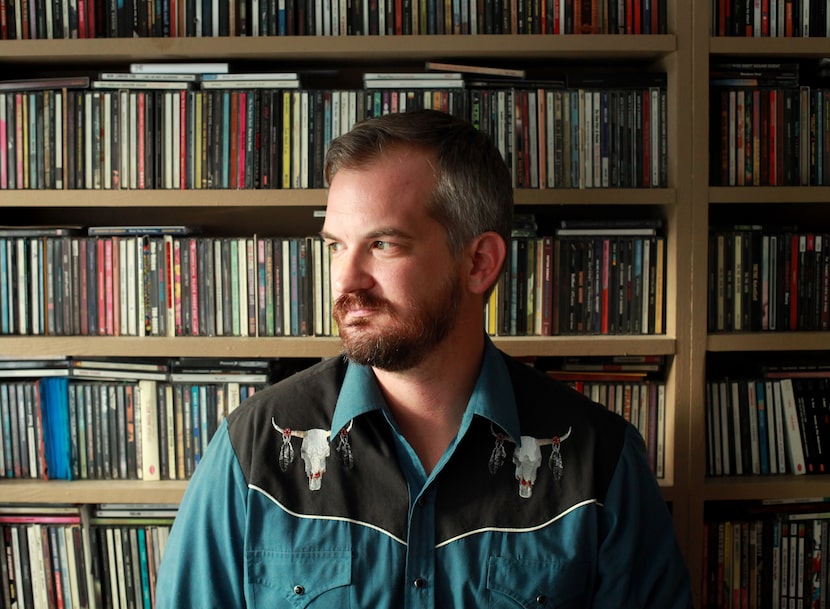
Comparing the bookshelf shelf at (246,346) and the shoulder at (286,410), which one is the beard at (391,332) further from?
the bookshelf shelf at (246,346)

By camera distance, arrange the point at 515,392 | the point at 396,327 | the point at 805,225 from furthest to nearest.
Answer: the point at 805,225 → the point at 515,392 → the point at 396,327

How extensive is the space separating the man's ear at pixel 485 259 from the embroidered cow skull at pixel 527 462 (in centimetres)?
26

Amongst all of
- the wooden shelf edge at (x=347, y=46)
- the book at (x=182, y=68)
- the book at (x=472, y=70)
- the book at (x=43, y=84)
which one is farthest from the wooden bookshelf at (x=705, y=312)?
the book at (x=43, y=84)

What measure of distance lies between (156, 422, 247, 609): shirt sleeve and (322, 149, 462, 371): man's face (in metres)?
0.30

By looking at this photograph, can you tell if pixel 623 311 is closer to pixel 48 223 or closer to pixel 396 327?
pixel 396 327

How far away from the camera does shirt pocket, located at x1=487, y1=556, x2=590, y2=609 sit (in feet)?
4.31

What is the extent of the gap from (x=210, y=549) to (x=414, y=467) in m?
0.35

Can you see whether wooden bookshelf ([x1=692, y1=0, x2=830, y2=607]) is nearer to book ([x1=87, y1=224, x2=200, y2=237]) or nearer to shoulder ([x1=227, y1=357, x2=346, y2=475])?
shoulder ([x1=227, y1=357, x2=346, y2=475])

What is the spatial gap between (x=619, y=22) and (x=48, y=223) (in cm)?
140

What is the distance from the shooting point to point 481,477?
1356 millimetres

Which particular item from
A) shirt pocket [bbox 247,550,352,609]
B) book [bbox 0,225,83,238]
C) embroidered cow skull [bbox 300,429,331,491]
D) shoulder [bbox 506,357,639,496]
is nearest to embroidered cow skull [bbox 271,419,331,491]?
embroidered cow skull [bbox 300,429,331,491]

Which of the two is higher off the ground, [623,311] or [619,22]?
[619,22]

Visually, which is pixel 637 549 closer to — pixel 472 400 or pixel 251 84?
pixel 472 400

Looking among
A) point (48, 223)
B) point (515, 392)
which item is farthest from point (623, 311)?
point (48, 223)
